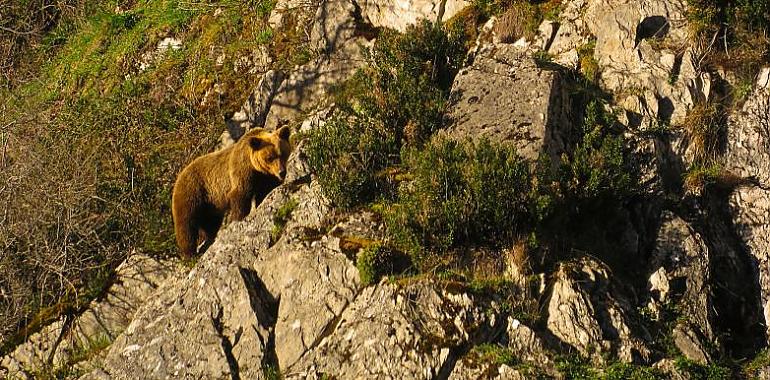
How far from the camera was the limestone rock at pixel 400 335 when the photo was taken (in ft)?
23.9

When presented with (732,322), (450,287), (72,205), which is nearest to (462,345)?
(450,287)

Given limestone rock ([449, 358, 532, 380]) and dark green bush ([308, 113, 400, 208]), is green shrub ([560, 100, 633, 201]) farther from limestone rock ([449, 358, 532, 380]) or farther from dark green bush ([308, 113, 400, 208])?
limestone rock ([449, 358, 532, 380])

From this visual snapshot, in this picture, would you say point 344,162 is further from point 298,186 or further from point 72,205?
point 72,205

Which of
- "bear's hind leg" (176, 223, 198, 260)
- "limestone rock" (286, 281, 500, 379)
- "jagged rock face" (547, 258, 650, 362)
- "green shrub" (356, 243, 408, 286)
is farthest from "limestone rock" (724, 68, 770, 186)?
"bear's hind leg" (176, 223, 198, 260)

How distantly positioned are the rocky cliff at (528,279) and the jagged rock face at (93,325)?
0.06 ft

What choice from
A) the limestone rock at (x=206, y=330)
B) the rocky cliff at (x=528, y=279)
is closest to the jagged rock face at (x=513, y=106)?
the rocky cliff at (x=528, y=279)

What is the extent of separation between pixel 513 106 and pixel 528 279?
2.21 meters

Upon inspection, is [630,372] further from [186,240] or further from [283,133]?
[186,240]

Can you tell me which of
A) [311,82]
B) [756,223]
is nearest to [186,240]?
[311,82]

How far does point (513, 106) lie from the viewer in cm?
942

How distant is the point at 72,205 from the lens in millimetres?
10633

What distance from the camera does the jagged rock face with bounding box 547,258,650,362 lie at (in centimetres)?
761

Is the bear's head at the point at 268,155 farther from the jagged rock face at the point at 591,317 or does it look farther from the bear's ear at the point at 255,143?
the jagged rock face at the point at 591,317

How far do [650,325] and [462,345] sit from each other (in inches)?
72.8
